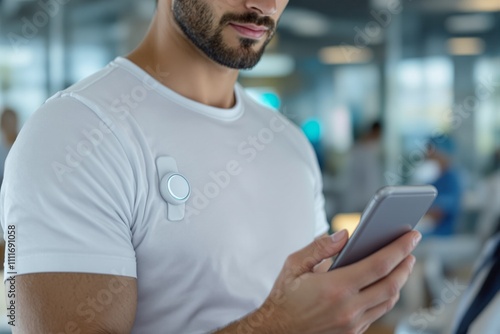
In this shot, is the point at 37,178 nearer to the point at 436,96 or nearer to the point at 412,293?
the point at 412,293

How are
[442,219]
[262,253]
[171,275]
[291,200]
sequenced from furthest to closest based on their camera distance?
[442,219] < [291,200] < [262,253] < [171,275]

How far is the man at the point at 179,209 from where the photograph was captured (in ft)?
3.23

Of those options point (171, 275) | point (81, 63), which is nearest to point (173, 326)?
point (171, 275)

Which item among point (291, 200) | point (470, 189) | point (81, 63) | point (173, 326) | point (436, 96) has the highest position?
point (291, 200)

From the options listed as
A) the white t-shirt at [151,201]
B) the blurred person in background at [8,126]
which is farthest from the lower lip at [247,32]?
the blurred person in background at [8,126]

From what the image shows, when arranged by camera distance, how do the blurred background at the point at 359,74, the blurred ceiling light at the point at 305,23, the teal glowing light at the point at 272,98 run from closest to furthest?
1. the blurred background at the point at 359,74
2. the teal glowing light at the point at 272,98
3. the blurred ceiling light at the point at 305,23

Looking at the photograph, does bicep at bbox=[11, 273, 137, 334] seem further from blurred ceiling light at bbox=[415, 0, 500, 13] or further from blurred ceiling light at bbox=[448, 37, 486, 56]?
blurred ceiling light at bbox=[415, 0, 500, 13]

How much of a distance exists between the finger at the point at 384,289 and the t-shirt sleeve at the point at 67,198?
1.07 ft

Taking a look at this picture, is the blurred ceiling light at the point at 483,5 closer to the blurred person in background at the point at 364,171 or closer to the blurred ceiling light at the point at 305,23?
the blurred ceiling light at the point at 305,23

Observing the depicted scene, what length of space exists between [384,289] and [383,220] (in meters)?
0.09

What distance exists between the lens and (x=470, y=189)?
701 cm

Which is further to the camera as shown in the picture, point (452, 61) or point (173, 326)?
point (452, 61)

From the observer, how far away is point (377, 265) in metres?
0.95

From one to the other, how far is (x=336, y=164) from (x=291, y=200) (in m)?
5.97
